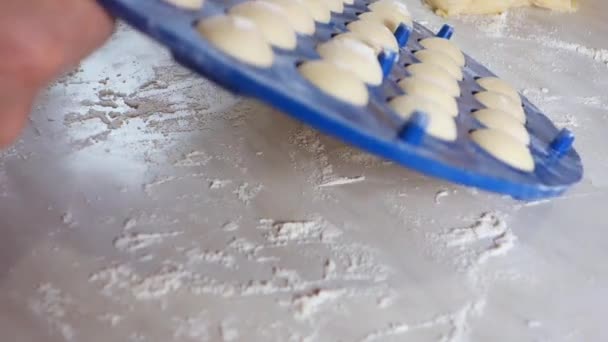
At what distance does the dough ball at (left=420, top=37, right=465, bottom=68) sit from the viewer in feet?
2.55

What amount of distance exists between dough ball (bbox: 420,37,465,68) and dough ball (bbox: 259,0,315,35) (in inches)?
7.1

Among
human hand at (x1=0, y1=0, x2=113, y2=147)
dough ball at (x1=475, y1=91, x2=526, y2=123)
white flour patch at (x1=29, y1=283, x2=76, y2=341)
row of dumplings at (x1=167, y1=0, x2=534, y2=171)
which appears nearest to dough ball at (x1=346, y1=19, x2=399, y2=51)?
row of dumplings at (x1=167, y1=0, x2=534, y2=171)

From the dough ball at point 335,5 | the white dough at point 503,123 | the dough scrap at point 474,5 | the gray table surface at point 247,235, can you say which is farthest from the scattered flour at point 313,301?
the dough scrap at point 474,5

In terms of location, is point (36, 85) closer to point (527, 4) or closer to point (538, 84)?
point (538, 84)

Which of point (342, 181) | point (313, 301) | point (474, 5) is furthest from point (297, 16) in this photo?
point (474, 5)

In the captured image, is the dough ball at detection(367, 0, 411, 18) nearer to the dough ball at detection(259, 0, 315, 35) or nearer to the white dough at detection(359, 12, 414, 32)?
the white dough at detection(359, 12, 414, 32)

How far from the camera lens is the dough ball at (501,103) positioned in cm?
70

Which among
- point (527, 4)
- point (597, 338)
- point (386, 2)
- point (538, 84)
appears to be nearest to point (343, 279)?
point (597, 338)

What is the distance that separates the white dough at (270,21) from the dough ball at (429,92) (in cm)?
11

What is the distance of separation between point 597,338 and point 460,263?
123 mm

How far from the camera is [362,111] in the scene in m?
0.55

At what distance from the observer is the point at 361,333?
0.52 meters

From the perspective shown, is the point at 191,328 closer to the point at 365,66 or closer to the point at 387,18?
the point at 365,66

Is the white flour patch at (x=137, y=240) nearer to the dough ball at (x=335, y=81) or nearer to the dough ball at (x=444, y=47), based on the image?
the dough ball at (x=335, y=81)
